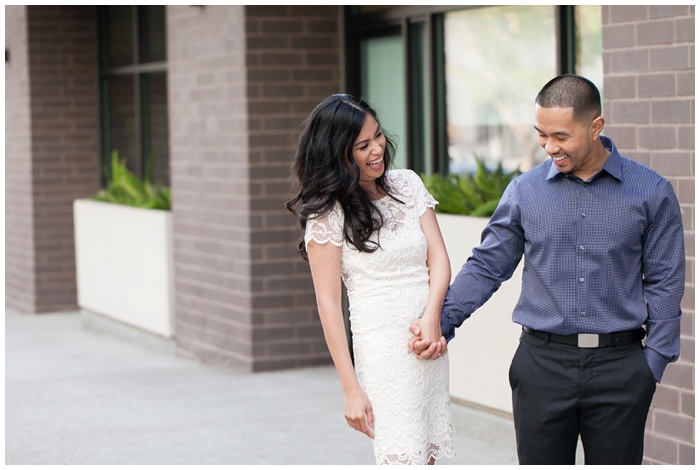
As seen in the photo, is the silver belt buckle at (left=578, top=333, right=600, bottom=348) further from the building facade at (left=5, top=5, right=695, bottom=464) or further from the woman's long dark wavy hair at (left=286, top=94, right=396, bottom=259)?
the building facade at (left=5, top=5, right=695, bottom=464)

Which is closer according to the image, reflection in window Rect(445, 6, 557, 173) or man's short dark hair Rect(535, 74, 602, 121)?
man's short dark hair Rect(535, 74, 602, 121)

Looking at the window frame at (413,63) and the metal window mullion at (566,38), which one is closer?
the metal window mullion at (566,38)

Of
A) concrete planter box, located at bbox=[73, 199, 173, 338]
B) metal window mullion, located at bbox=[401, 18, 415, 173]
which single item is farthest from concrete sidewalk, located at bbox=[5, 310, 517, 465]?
Result: metal window mullion, located at bbox=[401, 18, 415, 173]

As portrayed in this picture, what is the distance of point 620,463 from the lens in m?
3.92

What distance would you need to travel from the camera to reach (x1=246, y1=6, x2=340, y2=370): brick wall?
9156 mm

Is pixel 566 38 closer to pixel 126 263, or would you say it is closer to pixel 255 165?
pixel 255 165

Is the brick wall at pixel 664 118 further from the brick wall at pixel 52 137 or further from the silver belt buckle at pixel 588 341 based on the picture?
the brick wall at pixel 52 137

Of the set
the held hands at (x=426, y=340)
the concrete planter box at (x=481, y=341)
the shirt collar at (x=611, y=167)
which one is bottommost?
the concrete planter box at (x=481, y=341)

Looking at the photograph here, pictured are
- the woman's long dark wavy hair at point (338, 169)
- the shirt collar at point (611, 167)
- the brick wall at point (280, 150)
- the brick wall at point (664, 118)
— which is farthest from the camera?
the brick wall at point (280, 150)

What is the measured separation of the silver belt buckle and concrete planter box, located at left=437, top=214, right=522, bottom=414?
10.5 ft

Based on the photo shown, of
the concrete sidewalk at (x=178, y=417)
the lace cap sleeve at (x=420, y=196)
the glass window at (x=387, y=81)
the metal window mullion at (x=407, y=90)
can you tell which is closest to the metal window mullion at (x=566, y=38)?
the metal window mullion at (x=407, y=90)

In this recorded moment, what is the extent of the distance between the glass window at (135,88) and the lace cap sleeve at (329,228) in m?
7.87

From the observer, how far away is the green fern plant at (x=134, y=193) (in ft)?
36.0

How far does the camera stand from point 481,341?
24.5 ft
